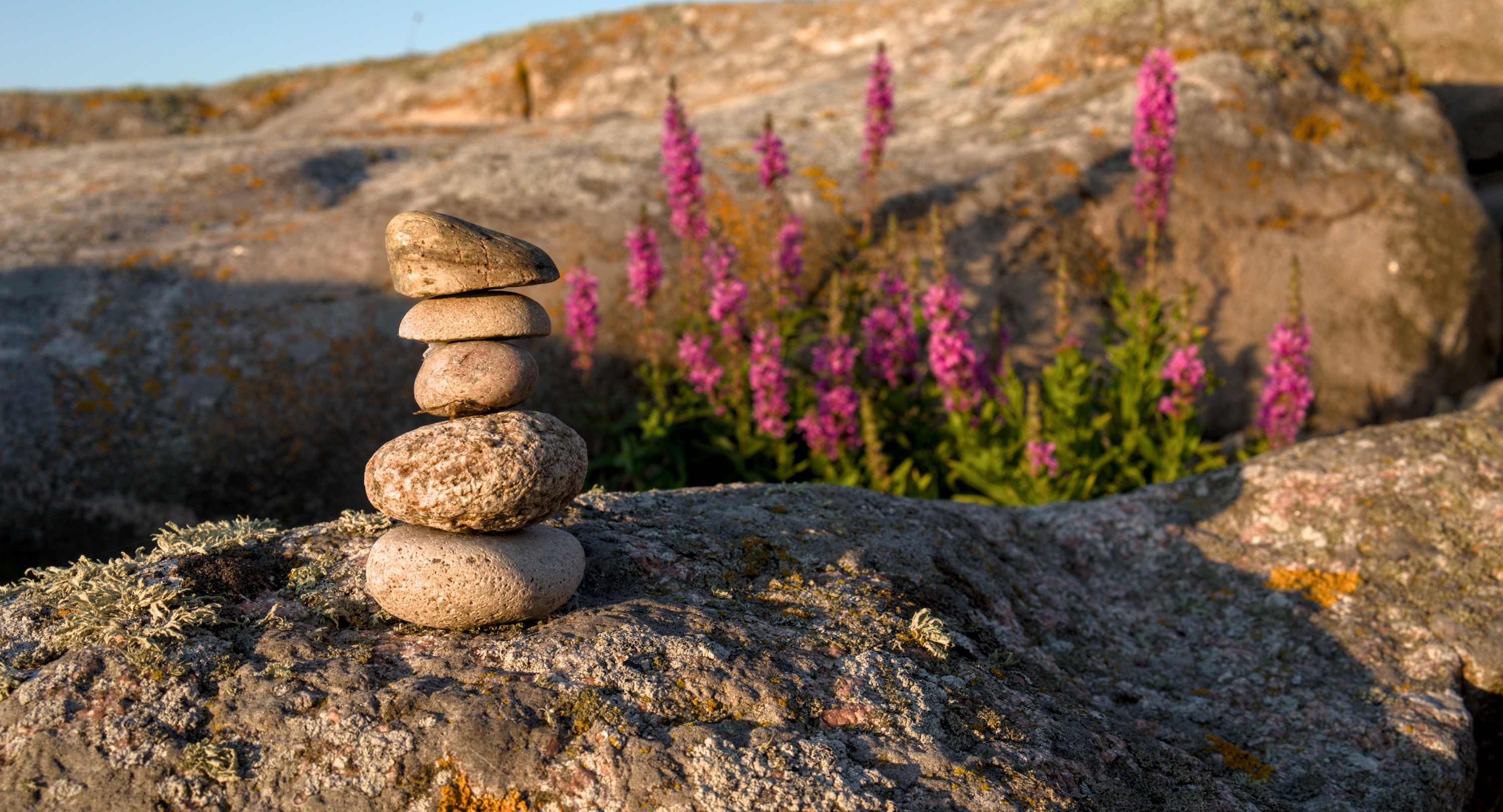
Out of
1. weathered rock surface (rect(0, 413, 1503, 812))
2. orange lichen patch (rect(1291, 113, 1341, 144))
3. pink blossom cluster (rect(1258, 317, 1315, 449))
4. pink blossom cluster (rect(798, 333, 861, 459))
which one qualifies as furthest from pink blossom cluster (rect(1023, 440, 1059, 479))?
orange lichen patch (rect(1291, 113, 1341, 144))

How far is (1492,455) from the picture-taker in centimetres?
502

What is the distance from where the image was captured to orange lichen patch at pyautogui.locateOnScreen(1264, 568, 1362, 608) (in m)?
4.39

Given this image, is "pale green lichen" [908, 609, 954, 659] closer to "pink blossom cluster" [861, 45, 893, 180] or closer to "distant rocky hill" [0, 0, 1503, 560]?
"distant rocky hill" [0, 0, 1503, 560]

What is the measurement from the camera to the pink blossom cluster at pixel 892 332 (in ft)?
22.7

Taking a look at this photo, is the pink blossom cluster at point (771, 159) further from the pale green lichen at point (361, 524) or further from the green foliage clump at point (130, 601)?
the green foliage clump at point (130, 601)

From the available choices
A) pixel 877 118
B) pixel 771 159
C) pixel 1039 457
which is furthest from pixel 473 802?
pixel 877 118

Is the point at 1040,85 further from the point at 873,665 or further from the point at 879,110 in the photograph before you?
the point at 873,665

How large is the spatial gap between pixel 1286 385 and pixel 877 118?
12.7ft

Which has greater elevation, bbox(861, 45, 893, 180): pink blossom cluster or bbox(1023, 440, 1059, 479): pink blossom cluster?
bbox(861, 45, 893, 180): pink blossom cluster

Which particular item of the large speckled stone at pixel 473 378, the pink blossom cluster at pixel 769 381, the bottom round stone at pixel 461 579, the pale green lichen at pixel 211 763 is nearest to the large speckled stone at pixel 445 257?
the large speckled stone at pixel 473 378

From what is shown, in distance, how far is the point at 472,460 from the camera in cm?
315

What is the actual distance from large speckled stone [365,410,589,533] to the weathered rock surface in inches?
15.4

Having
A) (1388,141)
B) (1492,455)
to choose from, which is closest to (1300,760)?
(1492,455)

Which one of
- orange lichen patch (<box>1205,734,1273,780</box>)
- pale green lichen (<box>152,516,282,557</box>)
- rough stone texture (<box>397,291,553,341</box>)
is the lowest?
orange lichen patch (<box>1205,734,1273,780</box>)
